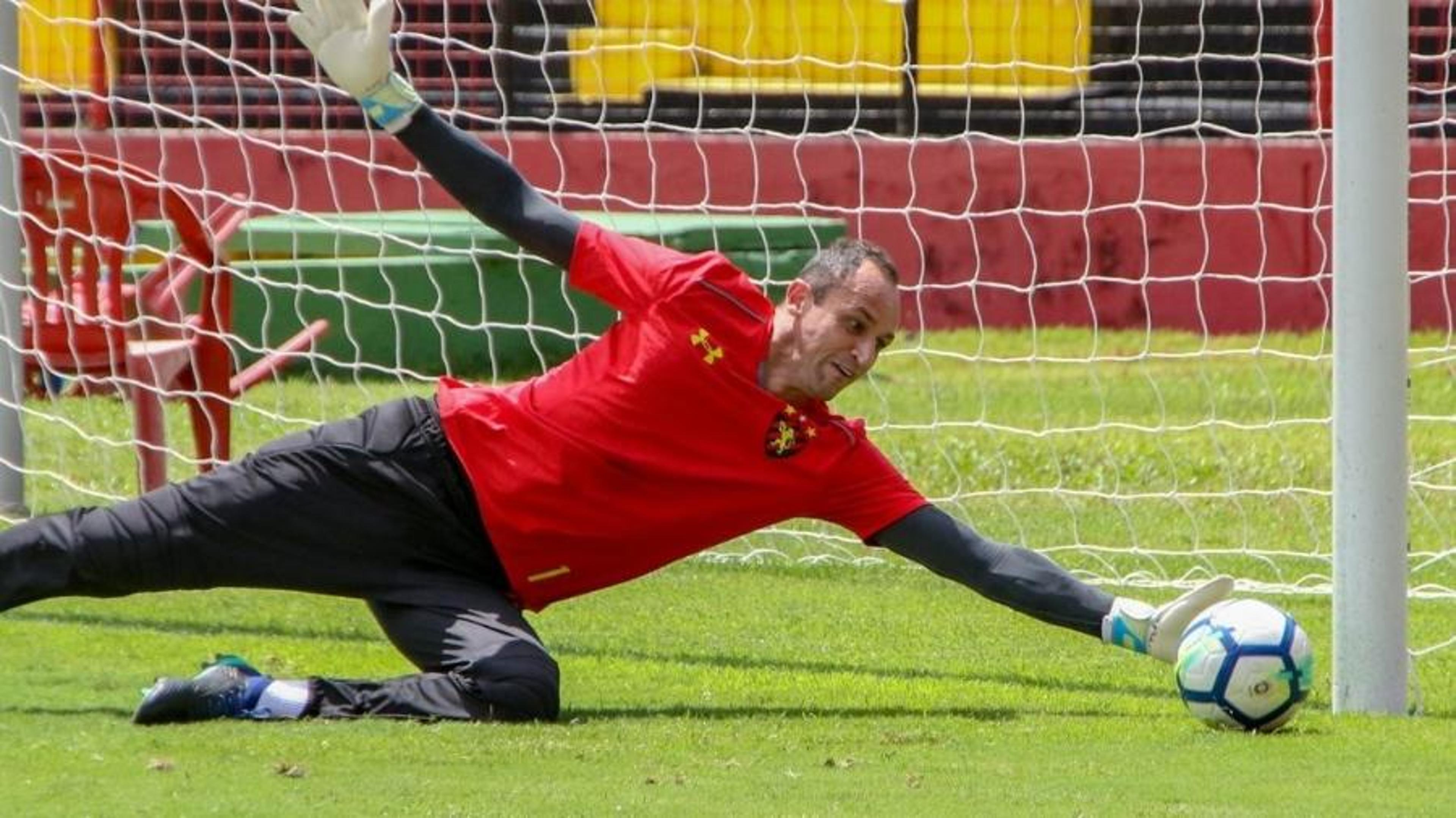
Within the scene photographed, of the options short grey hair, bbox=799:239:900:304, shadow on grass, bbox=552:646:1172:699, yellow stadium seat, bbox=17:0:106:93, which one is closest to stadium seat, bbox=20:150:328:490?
yellow stadium seat, bbox=17:0:106:93

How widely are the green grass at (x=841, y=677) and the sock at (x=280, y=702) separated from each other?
83 millimetres

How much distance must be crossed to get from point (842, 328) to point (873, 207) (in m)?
9.31

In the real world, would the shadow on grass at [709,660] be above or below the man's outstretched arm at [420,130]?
below

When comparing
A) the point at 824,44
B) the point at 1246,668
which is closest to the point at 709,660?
the point at 1246,668

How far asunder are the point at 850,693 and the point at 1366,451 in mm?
1273

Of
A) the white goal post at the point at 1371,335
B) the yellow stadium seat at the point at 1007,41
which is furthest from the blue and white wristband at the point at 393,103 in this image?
the yellow stadium seat at the point at 1007,41

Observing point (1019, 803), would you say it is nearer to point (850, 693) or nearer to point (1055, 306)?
point (850, 693)

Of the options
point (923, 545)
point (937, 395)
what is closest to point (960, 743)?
point (923, 545)

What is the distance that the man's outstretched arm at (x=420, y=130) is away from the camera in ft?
18.1

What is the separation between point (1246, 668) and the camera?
5.31 meters

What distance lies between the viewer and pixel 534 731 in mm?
5328

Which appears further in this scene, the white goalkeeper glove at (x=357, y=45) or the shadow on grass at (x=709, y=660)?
the shadow on grass at (x=709, y=660)

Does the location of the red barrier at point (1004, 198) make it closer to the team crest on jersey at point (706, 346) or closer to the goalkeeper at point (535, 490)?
the goalkeeper at point (535, 490)

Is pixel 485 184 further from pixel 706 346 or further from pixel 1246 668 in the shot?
pixel 1246 668
